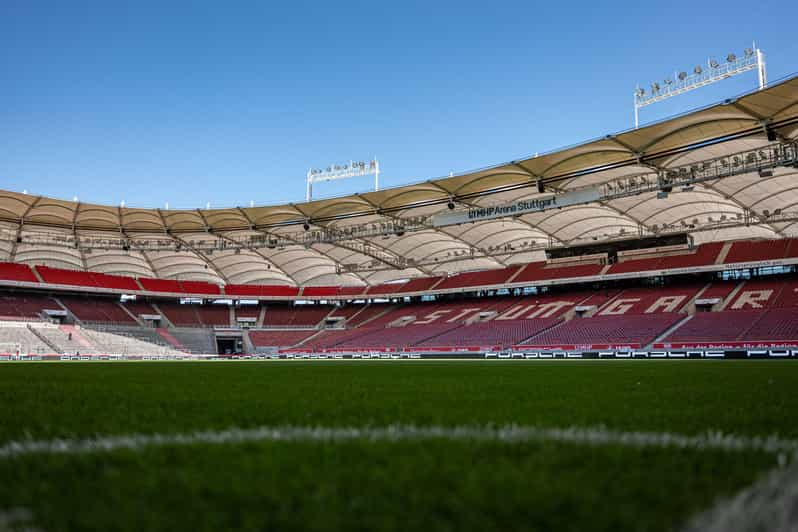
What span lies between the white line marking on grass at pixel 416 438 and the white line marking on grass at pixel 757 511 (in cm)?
84

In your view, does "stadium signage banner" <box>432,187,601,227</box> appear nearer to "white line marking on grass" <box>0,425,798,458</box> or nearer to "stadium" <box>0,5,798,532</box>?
"stadium" <box>0,5,798,532</box>

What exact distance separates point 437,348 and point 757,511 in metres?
38.1

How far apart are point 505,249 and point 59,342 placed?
36151 mm

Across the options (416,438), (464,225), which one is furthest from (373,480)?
(464,225)

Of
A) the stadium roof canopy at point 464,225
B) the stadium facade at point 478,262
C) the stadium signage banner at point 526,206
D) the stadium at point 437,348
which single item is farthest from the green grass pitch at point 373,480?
the stadium facade at point 478,262

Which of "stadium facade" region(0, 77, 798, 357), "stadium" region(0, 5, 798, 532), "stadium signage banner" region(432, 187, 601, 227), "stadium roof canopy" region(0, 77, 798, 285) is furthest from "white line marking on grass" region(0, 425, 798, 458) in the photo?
"stadium signage banner" region(432, 187, 601, 227)

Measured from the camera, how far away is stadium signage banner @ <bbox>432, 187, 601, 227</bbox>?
27438 millimetres

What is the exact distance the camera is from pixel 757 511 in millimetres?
1769

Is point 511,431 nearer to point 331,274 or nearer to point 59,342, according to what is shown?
point 59,342

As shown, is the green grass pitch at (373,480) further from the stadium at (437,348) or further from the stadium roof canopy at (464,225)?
the stadium roof canopy at (464,225)

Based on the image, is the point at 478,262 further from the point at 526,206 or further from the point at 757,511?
the point at 757,511

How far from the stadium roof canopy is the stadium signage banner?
259 cm

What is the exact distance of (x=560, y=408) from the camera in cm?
488

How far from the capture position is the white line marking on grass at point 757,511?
161cm
